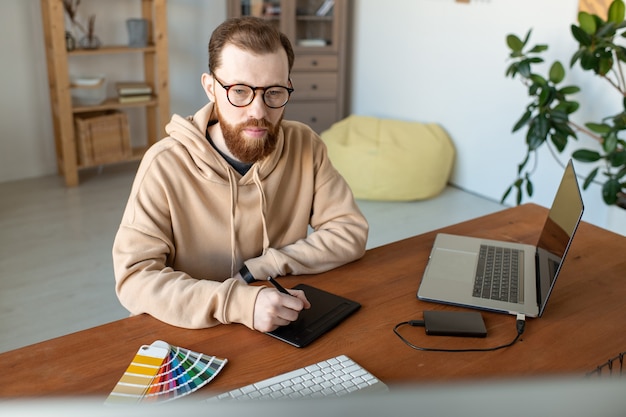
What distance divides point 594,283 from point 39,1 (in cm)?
392

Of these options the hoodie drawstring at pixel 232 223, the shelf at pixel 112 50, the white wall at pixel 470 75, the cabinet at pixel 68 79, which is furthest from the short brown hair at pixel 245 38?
the shelf at pixel 112 50

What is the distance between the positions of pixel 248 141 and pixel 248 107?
0.08 metres

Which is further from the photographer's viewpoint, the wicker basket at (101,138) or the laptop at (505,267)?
the wicker basket at (101,138)

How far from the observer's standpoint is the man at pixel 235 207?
1.36 meters

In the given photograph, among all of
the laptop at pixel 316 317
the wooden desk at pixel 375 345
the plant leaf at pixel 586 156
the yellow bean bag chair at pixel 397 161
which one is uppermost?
the laptop at pixel 316 317

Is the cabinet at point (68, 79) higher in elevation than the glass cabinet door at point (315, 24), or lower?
lower

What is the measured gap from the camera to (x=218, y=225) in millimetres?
1619

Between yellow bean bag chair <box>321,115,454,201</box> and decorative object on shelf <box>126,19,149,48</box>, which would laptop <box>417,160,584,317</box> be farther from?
decorative object on shelf <box>126,19,149,48</box>

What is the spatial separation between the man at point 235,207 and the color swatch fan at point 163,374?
0.41 feet

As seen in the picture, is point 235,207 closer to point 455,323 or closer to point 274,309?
point 274,309

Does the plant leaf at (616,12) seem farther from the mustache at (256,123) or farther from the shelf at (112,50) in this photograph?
the shelf at (112,50)

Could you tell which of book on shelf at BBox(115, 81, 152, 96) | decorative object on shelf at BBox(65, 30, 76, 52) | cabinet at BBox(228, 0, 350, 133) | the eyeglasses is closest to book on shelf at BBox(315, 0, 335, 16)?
cabinet at BBox(228, 0, 350, 133)

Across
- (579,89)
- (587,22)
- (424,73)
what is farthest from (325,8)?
(587,22)

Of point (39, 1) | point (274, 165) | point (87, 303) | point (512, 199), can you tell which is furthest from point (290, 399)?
point (39, 1)
